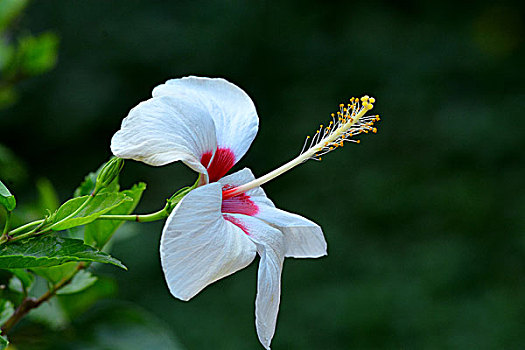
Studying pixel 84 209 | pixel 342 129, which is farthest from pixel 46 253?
pixel 342 129

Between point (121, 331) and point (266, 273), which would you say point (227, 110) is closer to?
point (266, 273)

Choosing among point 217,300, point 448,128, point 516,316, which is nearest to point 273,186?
point 217,300

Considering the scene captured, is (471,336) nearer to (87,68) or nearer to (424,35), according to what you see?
(424,35)

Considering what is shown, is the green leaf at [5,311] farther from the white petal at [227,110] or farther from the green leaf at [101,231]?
the white petal at [227,110]

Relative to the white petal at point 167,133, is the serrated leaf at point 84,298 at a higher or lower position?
lower

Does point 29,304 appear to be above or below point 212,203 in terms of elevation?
below

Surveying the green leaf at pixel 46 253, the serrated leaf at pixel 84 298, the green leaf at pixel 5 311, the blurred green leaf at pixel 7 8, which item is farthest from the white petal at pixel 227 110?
the blurred green leaf at pixel 7 8
